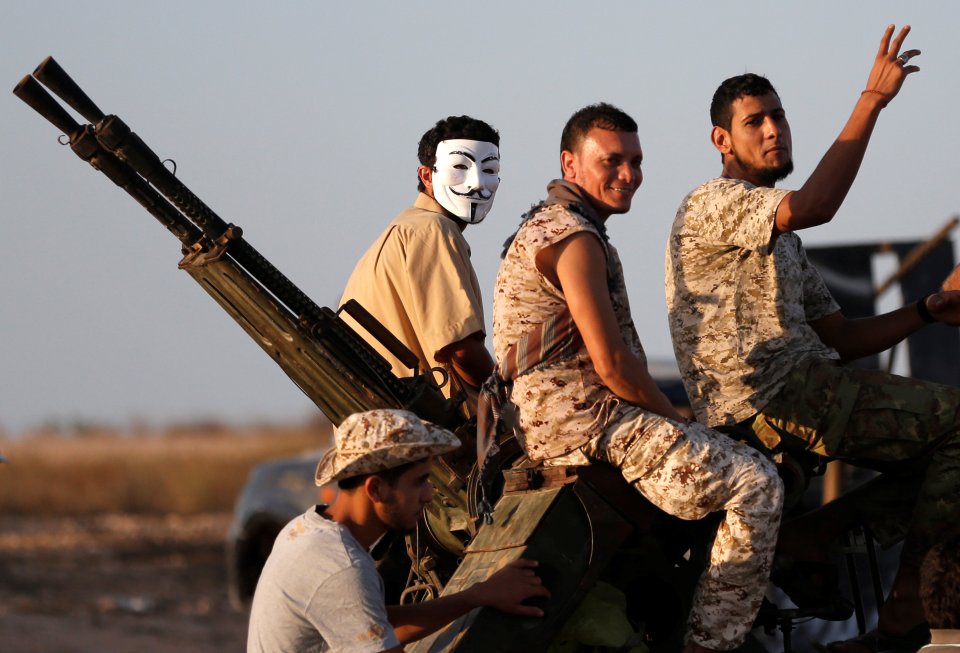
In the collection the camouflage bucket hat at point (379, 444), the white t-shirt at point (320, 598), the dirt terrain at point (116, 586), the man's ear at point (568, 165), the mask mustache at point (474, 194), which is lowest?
the dirt terrain at point (116, 586)

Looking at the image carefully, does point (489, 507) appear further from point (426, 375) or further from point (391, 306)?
point (391, 306)

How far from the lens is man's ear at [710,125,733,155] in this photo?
251 inches

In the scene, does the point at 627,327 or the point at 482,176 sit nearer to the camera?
the point at 627,327

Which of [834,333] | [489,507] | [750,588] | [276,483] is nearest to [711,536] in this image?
[750,588]

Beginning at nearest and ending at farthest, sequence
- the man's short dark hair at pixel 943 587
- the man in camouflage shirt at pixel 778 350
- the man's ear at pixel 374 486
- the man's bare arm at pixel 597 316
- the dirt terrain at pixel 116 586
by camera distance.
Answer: the man's short dark hair at pixel 943 587 → the man's ear at pixel 374 486 → the man's bare arm at pixel 597 316 → the man in camouflage shirt at pixel 778 350 → the dirt terrain at pixel 116 586

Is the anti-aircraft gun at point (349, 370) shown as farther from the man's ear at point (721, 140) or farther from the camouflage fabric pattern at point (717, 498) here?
the man's ear at point (721, 140)

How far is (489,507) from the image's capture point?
5953mm

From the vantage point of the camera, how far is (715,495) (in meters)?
5.63

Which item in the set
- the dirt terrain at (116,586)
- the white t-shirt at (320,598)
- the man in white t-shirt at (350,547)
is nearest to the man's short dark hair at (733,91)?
the man in white t-shirt at (350,547)

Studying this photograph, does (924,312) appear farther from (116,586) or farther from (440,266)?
(116,586)

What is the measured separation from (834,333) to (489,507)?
1.58 m

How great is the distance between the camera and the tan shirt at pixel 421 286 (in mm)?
7039

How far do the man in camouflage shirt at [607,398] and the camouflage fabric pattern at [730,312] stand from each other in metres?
0.35

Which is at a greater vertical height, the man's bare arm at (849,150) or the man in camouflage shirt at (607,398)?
the man's bare arm at (849,150)
